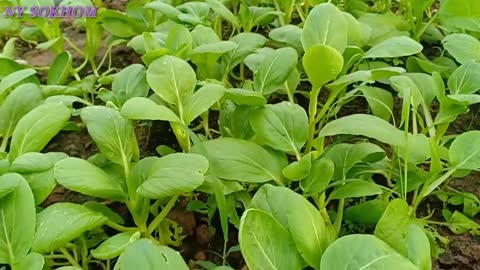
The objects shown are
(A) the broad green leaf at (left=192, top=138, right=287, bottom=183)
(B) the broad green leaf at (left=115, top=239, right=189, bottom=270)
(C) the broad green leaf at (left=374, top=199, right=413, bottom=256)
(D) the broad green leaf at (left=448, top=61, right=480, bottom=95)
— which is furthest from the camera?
(D) the broad green leaf at (left=448, top=61, right=480, bottom=95)

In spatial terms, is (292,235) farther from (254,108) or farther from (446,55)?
(446,55)

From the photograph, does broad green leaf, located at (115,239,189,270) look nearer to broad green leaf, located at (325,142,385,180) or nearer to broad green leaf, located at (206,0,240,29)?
broad green leaf, located at (325,142,385,180)

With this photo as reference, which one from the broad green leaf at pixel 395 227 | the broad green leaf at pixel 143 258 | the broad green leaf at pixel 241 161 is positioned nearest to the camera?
the broad green leaf at pixel 143 258

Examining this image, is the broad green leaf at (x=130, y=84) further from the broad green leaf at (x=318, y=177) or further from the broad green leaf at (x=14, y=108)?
the broad green leaf at (x=318, y=177)

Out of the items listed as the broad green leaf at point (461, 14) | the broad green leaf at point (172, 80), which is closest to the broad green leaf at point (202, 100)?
the broad green leaf at point (172, 80)

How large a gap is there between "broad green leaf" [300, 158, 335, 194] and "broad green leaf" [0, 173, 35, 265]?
331 millimetres

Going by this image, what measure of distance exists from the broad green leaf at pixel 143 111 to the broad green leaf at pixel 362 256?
28cm

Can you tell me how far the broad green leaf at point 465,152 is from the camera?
2.72ft

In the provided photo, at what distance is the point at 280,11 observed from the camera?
1.28 m

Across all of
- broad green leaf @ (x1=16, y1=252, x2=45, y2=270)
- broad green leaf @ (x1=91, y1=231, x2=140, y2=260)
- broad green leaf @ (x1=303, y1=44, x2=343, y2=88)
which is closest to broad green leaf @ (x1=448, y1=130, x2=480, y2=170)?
broad green leaf @ (x1=303, y1=44, x2=343, y2=88)

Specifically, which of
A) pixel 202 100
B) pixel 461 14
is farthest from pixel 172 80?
pixel 461 14

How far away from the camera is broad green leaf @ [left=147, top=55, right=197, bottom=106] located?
2.88 feet

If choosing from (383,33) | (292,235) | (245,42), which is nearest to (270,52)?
(245,42)

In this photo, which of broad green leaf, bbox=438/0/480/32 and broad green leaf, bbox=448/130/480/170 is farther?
broad green leaf, bbox=438/0/480/32
